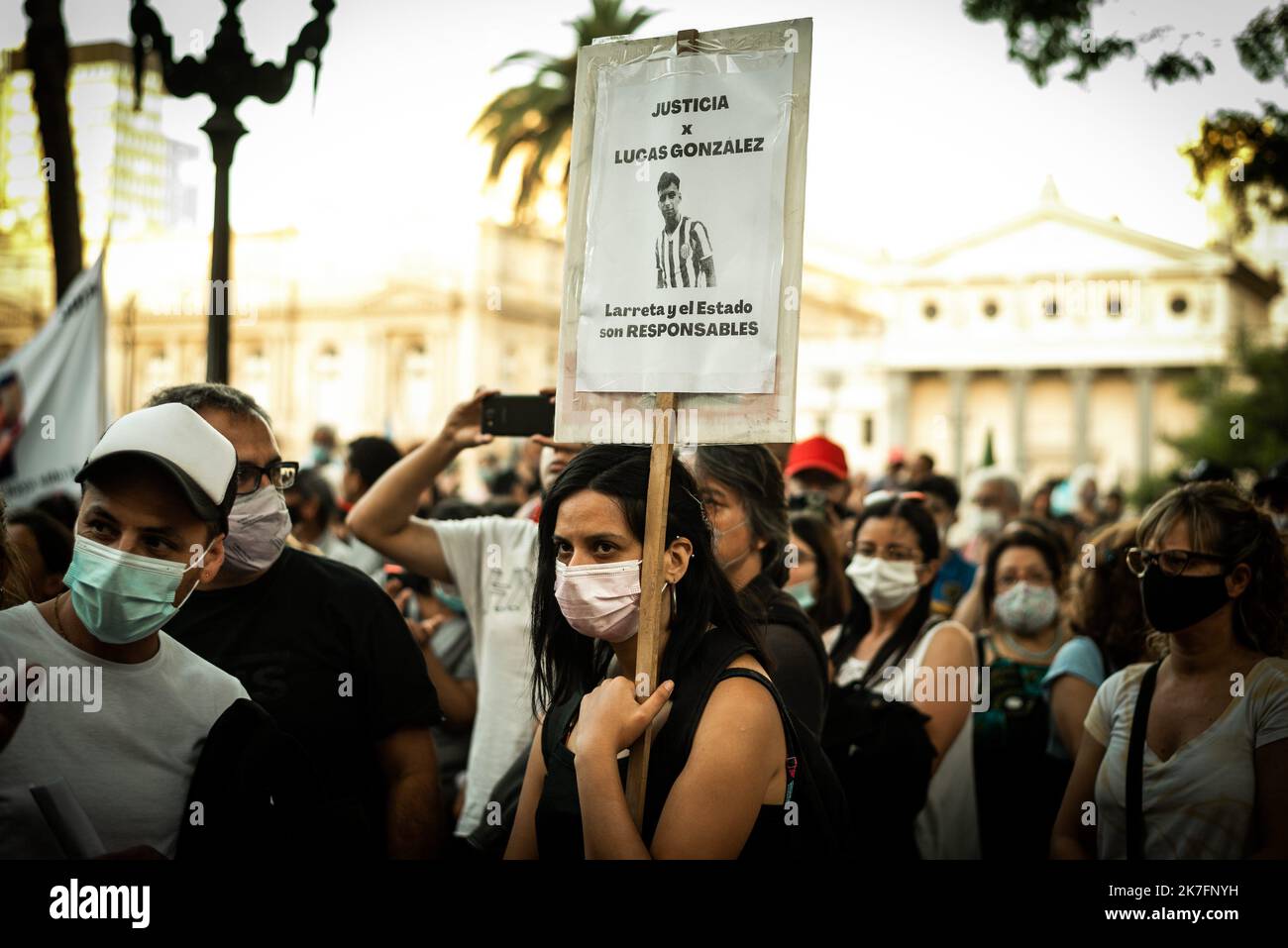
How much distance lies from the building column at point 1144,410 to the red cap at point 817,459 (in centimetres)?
7873

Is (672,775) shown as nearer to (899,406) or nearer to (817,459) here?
(817,459)

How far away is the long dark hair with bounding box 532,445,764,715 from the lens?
3.03 meters

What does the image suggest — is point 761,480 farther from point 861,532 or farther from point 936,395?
point 936,395

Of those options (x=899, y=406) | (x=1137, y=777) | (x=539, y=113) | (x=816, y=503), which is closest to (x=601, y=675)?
(x=1137, y=777)

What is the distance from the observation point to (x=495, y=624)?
4723mm

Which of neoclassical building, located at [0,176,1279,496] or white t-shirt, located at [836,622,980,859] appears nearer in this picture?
white t-shirt, located at [836,622,980,859]

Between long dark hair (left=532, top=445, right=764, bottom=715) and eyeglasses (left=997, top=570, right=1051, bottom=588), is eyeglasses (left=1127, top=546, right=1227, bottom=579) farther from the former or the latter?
eyeglasses (left=997, top=570, right=1051, bottom=588)

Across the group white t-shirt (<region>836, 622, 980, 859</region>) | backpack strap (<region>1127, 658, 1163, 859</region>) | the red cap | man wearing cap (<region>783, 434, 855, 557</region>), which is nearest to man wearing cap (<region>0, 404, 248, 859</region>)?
backpack strap (<region>1127, 658, 1163, 859</region>)

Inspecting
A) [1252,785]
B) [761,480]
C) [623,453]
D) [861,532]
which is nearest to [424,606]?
[861,532]

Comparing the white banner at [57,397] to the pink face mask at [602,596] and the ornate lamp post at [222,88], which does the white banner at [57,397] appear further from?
the pink face mask at [602,596]

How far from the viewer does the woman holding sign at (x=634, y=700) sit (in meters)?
2.70

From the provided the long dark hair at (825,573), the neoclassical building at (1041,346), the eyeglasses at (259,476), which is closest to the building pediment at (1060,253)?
the neoclassical building at (1041,346)

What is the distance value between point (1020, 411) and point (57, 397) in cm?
8007
